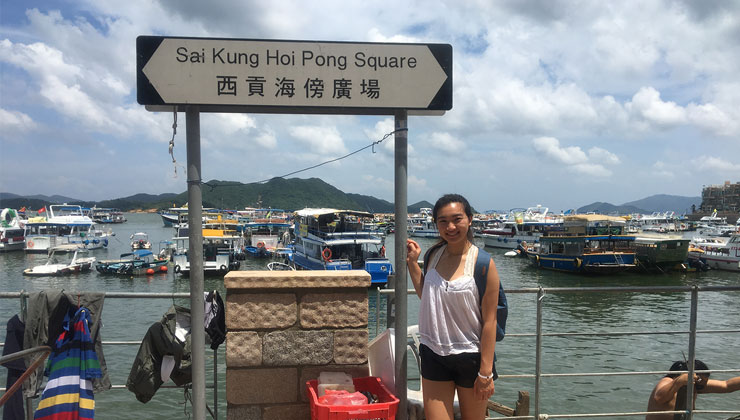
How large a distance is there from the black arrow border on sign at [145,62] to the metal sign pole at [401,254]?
146cm

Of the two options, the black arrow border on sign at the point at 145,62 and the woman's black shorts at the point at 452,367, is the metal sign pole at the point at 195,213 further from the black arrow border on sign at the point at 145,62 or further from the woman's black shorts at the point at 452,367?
the woman's black shorts at the point at 452,367

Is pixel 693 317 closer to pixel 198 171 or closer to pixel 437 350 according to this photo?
pixel 437 350

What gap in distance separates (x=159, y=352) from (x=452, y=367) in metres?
1.98

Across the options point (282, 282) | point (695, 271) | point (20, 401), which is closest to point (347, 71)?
point (282, 282)

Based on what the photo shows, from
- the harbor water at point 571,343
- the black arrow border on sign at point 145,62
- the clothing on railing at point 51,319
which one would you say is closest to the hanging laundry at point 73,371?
the clothing on railing at point 51,319

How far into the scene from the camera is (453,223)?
2697 mm

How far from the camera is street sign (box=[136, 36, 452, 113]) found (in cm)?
279

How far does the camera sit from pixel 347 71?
2896mm

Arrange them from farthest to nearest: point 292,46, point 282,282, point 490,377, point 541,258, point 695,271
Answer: point 541,258 < point 695,271 < point 282,282 < point 292,46 < point 490,377

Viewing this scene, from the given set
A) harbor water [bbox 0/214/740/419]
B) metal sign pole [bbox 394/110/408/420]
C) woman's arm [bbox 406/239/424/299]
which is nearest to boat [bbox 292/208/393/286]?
harbor water [bbox 0/214/740/419]

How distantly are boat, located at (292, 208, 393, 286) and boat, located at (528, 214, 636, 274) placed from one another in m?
Answer: 15.6

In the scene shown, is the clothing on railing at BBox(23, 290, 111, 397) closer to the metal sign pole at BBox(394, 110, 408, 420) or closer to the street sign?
the street sign

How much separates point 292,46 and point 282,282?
57.6 inches

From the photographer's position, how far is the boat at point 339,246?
93.5 feet
